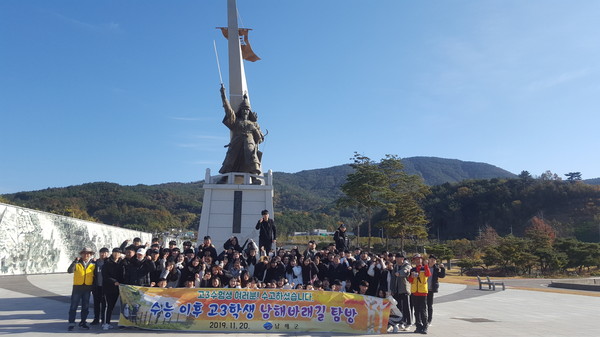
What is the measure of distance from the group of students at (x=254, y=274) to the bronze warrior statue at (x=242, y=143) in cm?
633

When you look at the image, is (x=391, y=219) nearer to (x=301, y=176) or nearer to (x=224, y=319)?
(x=224, y=319)

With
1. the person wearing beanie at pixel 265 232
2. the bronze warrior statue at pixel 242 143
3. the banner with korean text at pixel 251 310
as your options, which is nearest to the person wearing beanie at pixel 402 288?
the banner with korean text at pixel 251 310

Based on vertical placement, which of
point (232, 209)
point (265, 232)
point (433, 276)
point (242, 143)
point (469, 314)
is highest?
point (242, 143)

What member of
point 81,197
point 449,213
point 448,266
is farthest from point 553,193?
point 81,197

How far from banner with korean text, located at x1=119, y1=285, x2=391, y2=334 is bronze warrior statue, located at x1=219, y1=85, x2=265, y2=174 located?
844 cm

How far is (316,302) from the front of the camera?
7359 mm

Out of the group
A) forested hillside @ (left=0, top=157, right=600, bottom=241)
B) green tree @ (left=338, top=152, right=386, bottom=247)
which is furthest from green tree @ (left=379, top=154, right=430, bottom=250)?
forested hillside @ (left=0, top=157, right=600, bottom=241)

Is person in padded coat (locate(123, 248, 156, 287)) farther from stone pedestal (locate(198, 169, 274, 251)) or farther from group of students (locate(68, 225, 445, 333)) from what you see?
stone pedestal (locate(198, 169, 274, 251))

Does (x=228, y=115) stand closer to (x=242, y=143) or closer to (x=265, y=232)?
(x=242, y=143)

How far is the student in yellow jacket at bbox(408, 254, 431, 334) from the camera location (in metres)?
7.46

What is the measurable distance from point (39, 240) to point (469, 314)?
19364mm

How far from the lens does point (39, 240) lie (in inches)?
790

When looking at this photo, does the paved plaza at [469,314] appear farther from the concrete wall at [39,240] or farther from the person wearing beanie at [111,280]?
the concrete wall at [39,240]

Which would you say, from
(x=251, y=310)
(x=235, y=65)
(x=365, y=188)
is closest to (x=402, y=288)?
(x=251, y=310)
